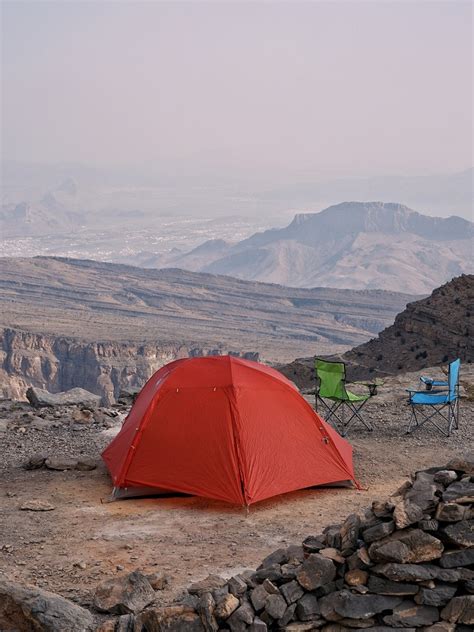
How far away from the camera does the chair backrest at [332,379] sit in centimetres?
1504

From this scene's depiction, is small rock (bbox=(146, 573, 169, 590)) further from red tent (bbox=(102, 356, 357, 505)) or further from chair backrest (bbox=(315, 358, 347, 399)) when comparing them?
chair backrest (bbox=(315, 358, 347, 399))

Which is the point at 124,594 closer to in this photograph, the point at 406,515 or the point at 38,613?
the point at 38,613

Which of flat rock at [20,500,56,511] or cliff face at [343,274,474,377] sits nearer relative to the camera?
flat rock at [20,500,56,511]

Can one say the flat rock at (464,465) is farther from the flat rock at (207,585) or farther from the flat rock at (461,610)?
the flat rock at (207,585)

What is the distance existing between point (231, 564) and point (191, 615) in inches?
68.9

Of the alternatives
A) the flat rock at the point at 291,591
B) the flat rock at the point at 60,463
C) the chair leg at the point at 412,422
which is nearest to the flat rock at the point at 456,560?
the flat rock at the point at 291,591

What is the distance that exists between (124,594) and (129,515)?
124 inches

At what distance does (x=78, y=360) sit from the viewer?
96125mm

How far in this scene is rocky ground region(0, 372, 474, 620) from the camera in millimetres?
8883

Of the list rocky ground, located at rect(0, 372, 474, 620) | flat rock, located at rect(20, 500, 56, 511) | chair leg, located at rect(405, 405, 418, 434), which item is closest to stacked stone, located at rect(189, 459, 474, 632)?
rocky ground, located at rect(0, 372, 474, 620)

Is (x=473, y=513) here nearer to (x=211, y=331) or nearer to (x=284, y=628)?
(x=284, y=628)

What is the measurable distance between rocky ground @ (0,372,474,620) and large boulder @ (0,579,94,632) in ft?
1.02

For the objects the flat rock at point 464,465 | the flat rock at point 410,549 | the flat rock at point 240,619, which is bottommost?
the flat rock at point 240,619

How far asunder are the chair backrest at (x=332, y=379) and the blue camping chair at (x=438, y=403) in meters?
1.27
